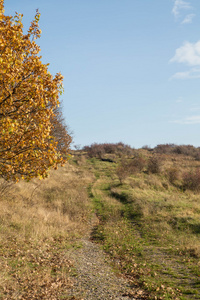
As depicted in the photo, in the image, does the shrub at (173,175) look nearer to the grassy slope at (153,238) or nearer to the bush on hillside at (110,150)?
the grassy slope at (153,238)

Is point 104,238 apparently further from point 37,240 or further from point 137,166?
point 137,166

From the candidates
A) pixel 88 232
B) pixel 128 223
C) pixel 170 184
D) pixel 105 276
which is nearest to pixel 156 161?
pixel 170 184

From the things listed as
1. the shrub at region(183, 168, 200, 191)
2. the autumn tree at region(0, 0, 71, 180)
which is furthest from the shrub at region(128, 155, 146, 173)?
the autumn tree at region(0, 0, 71, 180)

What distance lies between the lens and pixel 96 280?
866cm

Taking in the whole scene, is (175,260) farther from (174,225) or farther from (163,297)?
(174,225)

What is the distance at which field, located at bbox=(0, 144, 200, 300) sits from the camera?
8195 mm

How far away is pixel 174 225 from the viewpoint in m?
15.0

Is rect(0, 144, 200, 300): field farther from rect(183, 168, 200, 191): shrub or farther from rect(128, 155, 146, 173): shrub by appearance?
rect(128, 155, 146, 173): shrub

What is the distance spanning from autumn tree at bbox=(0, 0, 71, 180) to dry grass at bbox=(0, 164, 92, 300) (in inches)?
138

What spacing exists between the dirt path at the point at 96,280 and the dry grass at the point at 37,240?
0.45 meters

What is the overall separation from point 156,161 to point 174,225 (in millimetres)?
20416

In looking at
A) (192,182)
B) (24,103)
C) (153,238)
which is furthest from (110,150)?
(24,103)

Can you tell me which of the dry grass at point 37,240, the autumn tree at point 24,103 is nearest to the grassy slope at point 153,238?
the dry grass at point 37,240

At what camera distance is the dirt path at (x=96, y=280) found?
300 inches
